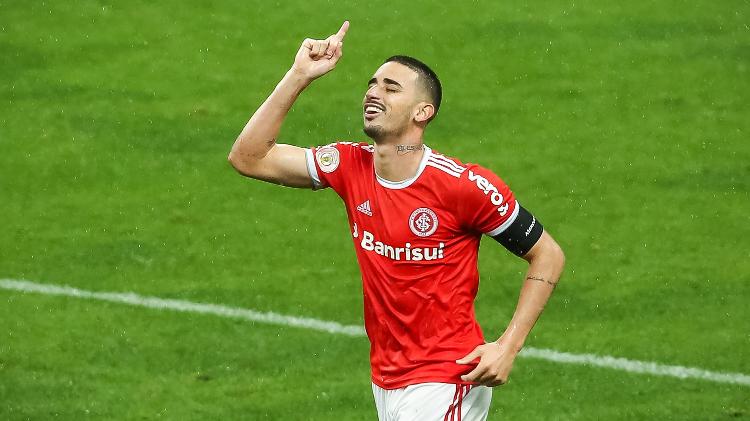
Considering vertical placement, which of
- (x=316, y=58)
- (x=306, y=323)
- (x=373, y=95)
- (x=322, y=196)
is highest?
(x=316, y=58)

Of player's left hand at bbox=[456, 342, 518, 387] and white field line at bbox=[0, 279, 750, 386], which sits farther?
white field line at bbox=[0, 279, 750, 386]

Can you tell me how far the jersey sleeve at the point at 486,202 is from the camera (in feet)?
25.3

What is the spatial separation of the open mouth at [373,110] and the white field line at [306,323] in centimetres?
417

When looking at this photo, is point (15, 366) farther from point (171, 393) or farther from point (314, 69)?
point (314, 69)

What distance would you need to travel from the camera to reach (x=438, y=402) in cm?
782

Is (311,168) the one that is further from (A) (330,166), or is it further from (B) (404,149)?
(B) (404,149)

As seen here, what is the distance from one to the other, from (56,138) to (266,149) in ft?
24.3

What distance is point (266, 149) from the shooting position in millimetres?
8008

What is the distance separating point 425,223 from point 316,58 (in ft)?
3.47

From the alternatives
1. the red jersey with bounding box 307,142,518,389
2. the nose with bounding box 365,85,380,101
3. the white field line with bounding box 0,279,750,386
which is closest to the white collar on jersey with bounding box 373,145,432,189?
the red jersey with bounding box 307,142,518,389

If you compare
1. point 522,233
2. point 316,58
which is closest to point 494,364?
point 522,233

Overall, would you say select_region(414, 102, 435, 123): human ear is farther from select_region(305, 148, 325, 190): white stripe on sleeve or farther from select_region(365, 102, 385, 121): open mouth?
select_region(305, 148, 325, 190): white stripe on sleeve

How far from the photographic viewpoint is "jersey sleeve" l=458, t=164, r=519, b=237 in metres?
7.72

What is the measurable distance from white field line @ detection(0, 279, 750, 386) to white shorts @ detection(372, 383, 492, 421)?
356 cm
